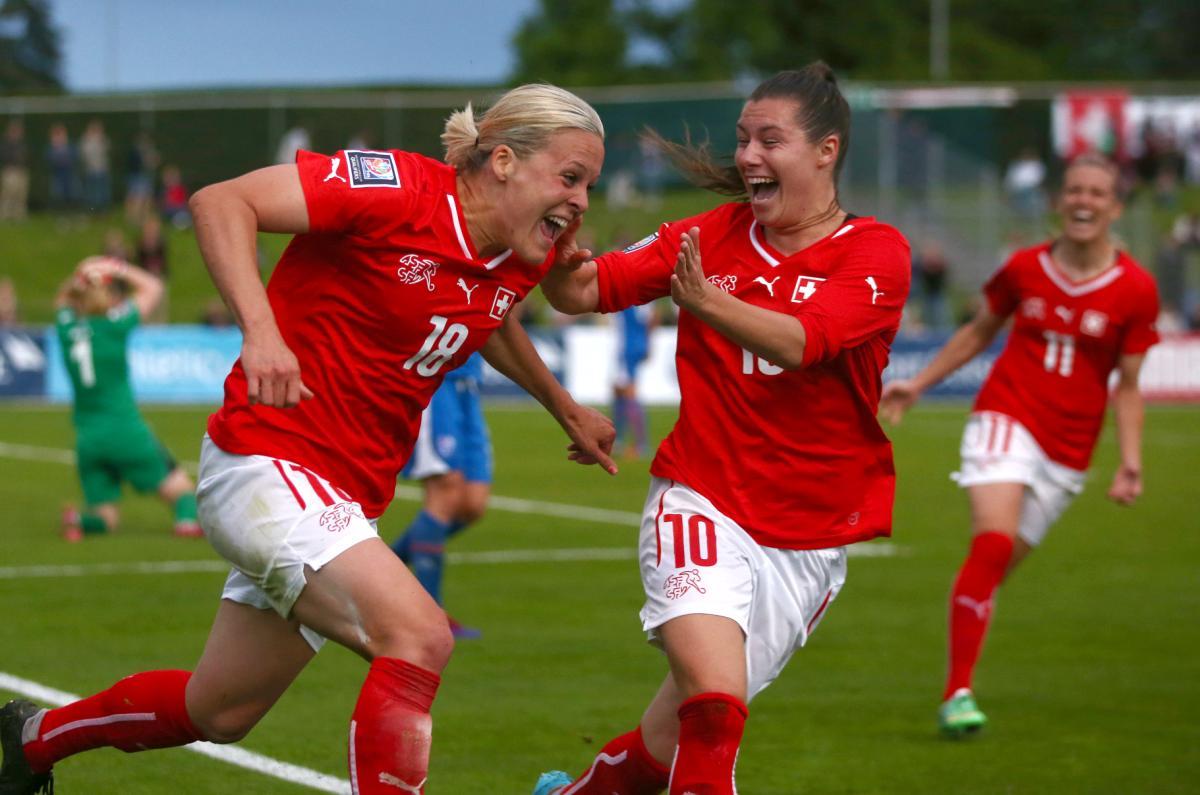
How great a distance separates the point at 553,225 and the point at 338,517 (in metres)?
0.97

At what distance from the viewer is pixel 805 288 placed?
16.3 feet

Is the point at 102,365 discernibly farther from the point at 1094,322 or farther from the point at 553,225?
the point at 553,225

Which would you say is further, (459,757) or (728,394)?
(459,757)

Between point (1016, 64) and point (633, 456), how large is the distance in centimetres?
4335

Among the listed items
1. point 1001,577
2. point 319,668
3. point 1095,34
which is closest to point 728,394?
point 1001,577

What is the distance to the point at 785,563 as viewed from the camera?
16.2 feet

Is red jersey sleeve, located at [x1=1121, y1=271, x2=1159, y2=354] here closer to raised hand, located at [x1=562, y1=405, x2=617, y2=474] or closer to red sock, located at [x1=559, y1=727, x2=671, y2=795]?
raised hand, located at [x1=562, y1=405, x2=617, y2=474]

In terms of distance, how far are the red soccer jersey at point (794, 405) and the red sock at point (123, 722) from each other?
4.96ft

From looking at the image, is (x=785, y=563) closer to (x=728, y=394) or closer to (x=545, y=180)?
(x=728, y=394)

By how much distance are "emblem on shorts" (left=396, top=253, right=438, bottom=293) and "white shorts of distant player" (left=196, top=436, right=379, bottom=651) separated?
1.86ft

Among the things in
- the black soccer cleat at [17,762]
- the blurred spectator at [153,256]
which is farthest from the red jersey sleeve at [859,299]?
the blurred spectator at [153,256]

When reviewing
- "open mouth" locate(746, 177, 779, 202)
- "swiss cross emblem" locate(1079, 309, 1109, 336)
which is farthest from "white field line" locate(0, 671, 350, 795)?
"swiss cross emblem" locate(1079, 309, 1109, 336)

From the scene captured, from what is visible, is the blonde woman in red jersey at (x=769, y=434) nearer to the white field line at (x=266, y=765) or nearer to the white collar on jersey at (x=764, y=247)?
the white collar on jersey at (x=764, y=247)

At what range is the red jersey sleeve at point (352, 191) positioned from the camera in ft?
14.7
